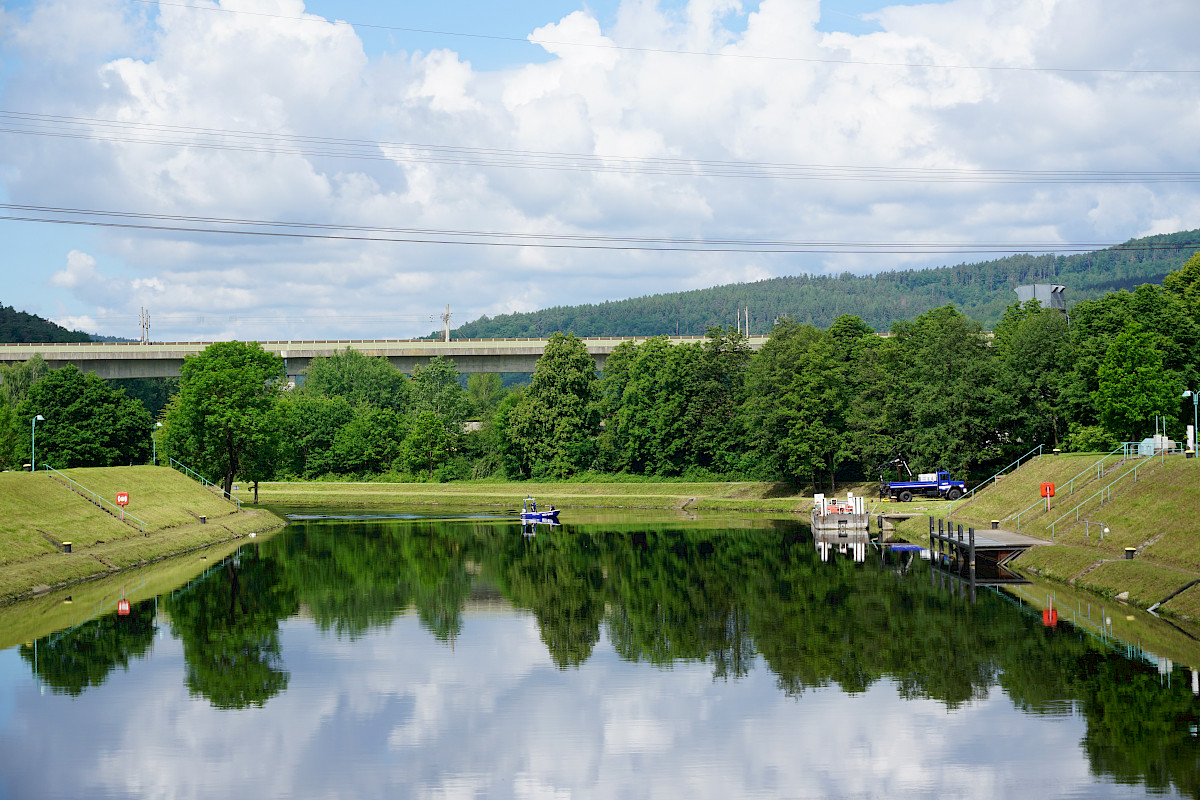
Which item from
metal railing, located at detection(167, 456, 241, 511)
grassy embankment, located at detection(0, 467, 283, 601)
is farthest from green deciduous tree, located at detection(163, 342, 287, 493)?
grassy embankment, located at detection(0, 467, 283, 601)

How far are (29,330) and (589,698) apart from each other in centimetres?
14581

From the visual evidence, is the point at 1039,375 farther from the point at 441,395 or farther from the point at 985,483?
the point at 441,395

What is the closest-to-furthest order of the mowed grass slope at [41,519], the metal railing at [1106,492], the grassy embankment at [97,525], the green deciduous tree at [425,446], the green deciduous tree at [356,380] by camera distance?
the grassy embankment at [97,525]
the mowed grass slope at [41,519]
the metal railing at [1106,492]
the green deciduous tree at [425,446]
the green deciduous tree at [356,380]

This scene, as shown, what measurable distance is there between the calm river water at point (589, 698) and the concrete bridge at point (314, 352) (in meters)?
74.4

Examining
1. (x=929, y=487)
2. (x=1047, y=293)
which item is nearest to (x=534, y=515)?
(x=929, y=487)

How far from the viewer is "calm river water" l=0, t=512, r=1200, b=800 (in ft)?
61.6

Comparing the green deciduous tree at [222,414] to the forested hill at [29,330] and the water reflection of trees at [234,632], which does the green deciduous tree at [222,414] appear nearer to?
the water reflection of trees at [234,632]

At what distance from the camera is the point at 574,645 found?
31.2m

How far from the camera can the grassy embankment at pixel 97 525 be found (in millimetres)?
42344

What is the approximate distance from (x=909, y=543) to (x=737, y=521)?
1699 cm

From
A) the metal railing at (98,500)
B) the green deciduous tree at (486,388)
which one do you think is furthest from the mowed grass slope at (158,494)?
the green deciduous tree at (486,388)

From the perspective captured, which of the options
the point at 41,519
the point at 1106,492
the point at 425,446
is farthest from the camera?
the point at 425,446

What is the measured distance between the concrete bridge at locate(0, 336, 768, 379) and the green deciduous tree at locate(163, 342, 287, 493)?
24291 mm

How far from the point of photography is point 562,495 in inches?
3957
